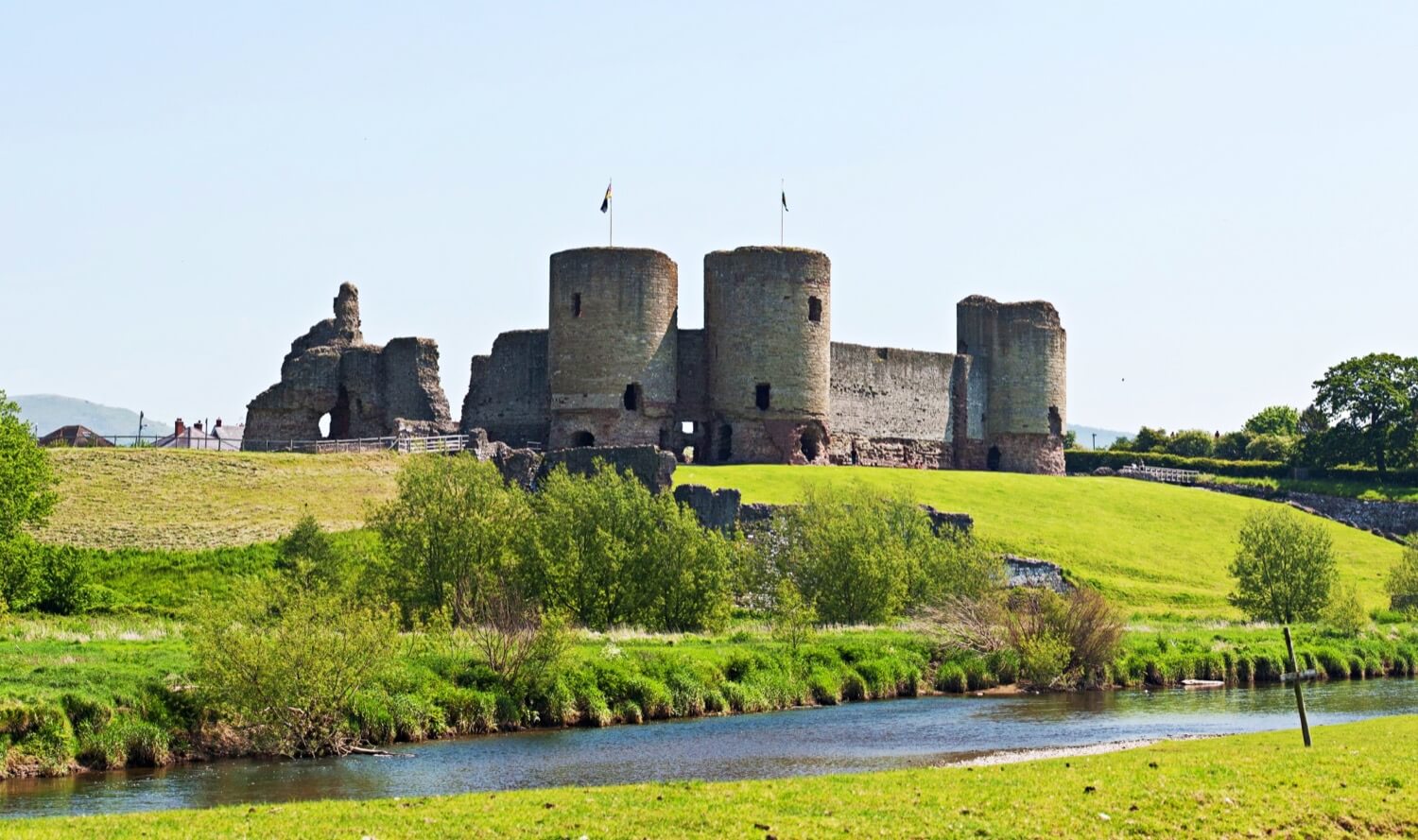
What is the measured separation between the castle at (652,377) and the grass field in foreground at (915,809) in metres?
37.3

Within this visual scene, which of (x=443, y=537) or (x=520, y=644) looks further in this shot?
(x=443, y=537)

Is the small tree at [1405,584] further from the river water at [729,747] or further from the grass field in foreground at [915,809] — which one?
the grass field in foreground at [915,809]

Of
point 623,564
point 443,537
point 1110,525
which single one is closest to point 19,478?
point 443,537

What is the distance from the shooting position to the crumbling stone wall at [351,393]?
60.0 metres

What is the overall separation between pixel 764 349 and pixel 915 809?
41775 millimetres

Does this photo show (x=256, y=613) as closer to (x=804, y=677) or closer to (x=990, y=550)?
(x=804, y=677)

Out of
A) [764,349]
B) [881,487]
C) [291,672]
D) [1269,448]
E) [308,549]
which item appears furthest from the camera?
[1269,448]

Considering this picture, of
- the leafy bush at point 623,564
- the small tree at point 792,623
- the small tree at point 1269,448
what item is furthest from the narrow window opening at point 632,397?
the small tree at point 1269,448

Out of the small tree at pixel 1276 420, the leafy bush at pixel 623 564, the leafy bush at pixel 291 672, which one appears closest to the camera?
the leafy bush at pixel 291 672

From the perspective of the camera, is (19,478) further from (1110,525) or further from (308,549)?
(1110,525)

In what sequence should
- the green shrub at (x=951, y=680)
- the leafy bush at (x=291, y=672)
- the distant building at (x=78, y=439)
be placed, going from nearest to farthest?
1. the leafy bush at (x=291, y=672)
2. the green shrub at (x=951, y=680)
3. the distant building at (x=78, y=439)

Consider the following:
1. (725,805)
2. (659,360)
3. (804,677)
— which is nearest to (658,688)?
(804,677)

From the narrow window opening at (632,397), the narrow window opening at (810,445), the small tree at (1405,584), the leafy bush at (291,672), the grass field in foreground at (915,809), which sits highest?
the narrow window opening at (632,397)

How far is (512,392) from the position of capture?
59.9 m
